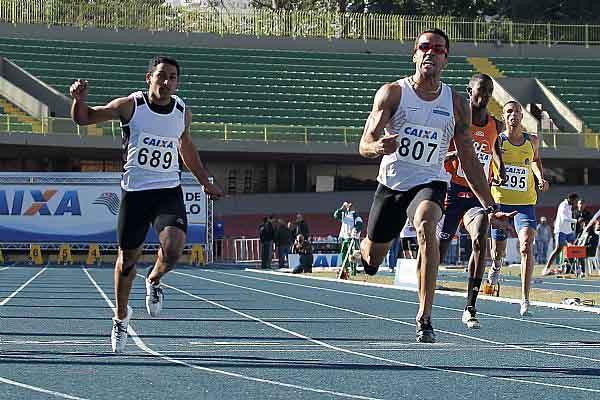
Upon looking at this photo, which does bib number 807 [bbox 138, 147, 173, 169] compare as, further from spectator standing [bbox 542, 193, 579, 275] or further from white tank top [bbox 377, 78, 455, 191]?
spectator standing [bbox 542, 193, 579, 275]

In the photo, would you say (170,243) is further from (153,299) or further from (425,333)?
(425,333)

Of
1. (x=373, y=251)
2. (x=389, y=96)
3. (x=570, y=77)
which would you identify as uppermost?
(x=570, y=77)

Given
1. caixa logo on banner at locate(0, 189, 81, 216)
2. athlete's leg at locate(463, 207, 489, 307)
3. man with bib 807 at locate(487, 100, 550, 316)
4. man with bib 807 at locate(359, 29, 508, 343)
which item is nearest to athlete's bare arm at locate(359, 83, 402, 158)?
man with bib 807 at locate(359, 29, 508, 343)

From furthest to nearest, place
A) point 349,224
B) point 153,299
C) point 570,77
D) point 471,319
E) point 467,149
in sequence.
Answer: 1. point 570,77
2. point 349,224
3. point 471,319
4. point 153,299
5. point 467,149

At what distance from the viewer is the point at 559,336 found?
9.84m

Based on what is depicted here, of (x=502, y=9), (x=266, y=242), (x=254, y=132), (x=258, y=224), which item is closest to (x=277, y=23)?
(x=254, y=132)

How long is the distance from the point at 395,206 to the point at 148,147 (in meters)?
1.72

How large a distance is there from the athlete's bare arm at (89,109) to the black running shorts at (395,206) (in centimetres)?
178

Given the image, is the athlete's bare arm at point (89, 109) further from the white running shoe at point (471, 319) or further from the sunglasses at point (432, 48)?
the white running shoe at point (471, 319)

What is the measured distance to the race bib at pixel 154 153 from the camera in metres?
8.41

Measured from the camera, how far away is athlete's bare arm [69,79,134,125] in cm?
788

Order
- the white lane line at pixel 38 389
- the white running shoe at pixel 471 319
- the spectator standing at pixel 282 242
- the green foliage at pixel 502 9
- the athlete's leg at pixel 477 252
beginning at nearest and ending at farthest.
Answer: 1. the white lane line at pixel 38 389
2. the white running shoe at pixel 471 319
3. the athlete's leg at pixel 477 252
4. the spectator standing at pixel 282 242
5. the green foliage at pixel 502 9

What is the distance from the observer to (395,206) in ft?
27.6

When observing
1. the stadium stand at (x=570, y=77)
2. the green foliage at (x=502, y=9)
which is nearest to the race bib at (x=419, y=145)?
the stadium stand at (x=570, y=77)
